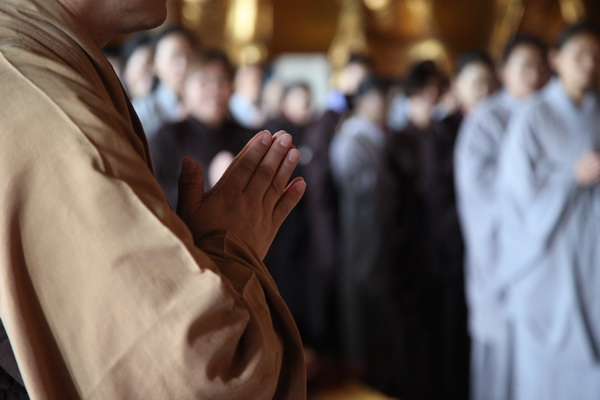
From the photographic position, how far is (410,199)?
5059 mm

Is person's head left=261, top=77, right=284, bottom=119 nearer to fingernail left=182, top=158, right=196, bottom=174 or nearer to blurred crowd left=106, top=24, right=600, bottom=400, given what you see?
blurred crowd left=106, top=24, right=600, bottom=400

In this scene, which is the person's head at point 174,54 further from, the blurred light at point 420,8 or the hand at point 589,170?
the blurred light at point 420,8

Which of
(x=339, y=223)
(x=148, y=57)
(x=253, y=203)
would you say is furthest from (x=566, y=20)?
(x=253, y=203)

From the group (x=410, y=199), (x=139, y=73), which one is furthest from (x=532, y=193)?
(x=139, y=73)

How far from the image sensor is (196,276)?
2.57 ft

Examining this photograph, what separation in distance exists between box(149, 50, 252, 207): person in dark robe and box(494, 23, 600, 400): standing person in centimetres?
131

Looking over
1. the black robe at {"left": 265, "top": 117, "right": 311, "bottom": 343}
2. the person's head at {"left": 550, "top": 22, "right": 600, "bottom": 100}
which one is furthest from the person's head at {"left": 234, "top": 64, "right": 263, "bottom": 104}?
the person's head at {"left": 550, "top": 22, "right": 600, "bottom": 100}

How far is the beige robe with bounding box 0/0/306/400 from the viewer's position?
30.1 inches

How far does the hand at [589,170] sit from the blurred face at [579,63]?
0.36m

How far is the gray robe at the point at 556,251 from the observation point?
3.15m

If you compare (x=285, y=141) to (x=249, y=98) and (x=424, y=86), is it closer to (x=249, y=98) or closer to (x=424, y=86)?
(x=424, y=86)

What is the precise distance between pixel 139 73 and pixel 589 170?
2270 mm

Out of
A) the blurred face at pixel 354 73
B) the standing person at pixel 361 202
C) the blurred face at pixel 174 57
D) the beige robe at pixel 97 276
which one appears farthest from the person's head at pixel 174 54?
the beige robe at pixel 97 276

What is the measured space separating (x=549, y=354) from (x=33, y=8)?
A: 2.85 meters
